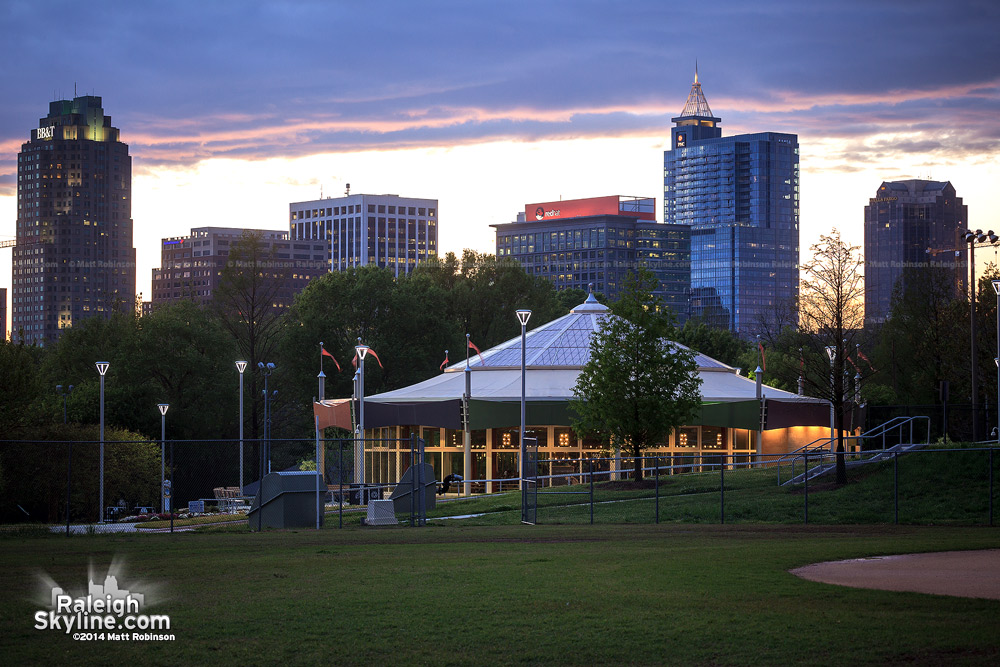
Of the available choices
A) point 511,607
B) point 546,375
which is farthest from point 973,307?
point 511,607

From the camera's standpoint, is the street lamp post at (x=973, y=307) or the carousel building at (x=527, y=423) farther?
the carousel building at (x=527, y=423)

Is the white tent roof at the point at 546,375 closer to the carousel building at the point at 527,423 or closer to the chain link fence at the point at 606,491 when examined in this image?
the carousel building at the point at 527,423

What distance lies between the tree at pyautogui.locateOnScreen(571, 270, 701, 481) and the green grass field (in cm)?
1810

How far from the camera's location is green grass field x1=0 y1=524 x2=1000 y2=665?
11.8 m

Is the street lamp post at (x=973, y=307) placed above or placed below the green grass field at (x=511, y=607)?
above

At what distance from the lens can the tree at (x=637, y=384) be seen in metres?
41.5

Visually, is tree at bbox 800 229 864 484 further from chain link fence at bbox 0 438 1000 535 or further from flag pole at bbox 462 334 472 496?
flag pole at bbox 462 334 472 496

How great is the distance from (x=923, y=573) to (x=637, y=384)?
24698 mm

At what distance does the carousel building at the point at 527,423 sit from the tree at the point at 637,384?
782cm

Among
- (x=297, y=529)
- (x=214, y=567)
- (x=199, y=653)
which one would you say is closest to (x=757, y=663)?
(x=199, y=653)

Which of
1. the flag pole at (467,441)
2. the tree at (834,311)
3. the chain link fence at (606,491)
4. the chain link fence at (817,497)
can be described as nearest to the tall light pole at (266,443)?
the chain link fence at (606,491)

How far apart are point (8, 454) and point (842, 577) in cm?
3450

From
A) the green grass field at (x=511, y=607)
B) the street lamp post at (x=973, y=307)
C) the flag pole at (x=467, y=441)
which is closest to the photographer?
the green grass field at (x=511, y=607)

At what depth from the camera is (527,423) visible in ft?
177
